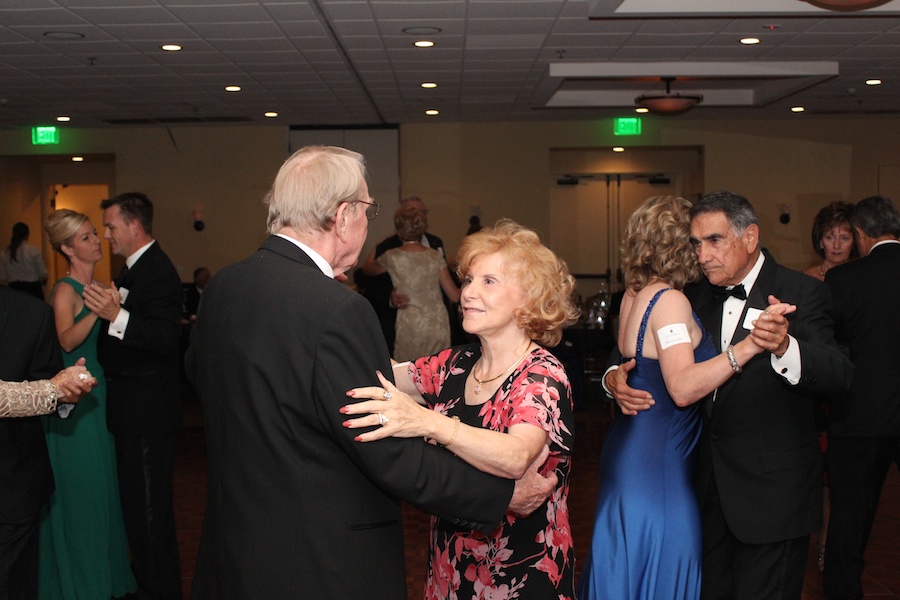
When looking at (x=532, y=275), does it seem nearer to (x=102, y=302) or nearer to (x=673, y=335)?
(x=673, y=335)

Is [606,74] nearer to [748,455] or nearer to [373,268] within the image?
[373,268]

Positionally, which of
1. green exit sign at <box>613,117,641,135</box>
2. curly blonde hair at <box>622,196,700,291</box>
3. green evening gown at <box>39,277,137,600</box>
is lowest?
green evening gown at <box>39,277,137,600</box>

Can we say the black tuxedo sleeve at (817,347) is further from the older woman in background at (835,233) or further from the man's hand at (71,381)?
the older woman in background at (835,233)


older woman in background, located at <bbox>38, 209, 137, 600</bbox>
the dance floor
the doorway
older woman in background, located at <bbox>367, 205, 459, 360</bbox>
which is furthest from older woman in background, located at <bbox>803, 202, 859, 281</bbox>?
the doorway

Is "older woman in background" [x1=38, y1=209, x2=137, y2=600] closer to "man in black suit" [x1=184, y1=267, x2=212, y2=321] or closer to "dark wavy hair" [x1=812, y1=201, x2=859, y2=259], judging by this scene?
"dark wavy hair" [x1=812, y1=201, x2=859, y2=259]

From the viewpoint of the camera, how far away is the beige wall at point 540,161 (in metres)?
13.3

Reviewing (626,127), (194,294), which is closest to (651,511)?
(194,294)

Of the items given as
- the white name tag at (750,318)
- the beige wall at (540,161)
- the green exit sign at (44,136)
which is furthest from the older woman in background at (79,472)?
the green exit sign at (44,136)

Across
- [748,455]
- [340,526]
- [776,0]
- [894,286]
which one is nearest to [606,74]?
[776,0]

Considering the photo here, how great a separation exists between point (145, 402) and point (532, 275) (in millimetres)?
2174

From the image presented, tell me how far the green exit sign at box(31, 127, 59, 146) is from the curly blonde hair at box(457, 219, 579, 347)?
12.9 metres

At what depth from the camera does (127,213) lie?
3969 millimetres

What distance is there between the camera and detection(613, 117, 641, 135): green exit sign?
1330cm

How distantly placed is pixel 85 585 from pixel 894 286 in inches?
155
